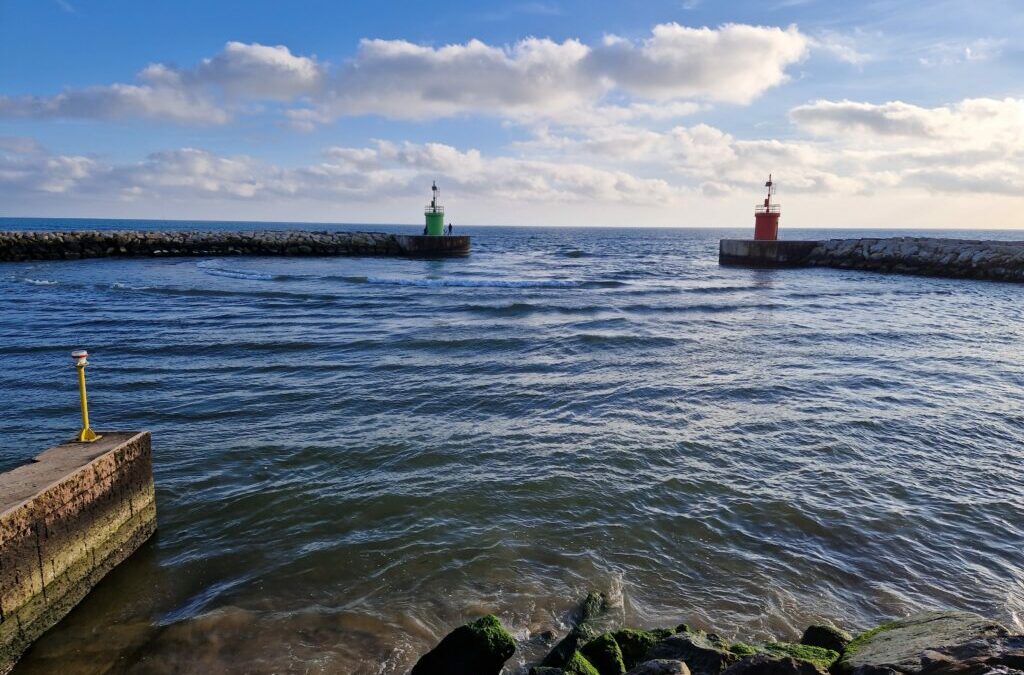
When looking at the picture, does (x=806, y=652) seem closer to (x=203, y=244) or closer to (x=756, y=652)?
(x=756, y=652)

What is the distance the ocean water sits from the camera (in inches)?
184

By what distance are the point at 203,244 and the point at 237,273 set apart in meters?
15.8

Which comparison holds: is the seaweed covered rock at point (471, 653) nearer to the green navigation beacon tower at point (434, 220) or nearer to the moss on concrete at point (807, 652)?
the moss on concrete at point (807, 652)

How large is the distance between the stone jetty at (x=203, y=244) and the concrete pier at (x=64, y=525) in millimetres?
39989

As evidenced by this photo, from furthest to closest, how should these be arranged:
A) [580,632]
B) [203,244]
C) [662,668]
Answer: [203,244]
[580,632]
[662,668]

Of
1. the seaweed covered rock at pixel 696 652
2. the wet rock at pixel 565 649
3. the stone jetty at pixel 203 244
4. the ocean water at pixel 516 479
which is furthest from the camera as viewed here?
the stone jetty at pixel 203 244

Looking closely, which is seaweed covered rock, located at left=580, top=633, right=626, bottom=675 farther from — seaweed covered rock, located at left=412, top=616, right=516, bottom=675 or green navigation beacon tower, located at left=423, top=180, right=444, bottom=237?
green navigation beacon tower, located at left=423, top=180, right=444, bottom=237

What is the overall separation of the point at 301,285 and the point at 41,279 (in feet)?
38.4

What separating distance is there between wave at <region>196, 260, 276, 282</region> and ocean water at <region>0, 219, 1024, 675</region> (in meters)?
12.9

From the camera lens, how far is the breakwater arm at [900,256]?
32.4 m

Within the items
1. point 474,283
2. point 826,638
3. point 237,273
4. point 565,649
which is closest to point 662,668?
point 565,649

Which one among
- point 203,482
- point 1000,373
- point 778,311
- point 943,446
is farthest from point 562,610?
point 778,311

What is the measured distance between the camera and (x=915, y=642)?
3504mm

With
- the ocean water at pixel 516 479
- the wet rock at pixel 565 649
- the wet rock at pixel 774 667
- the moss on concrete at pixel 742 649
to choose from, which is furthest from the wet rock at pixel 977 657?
the wet rock at pixel 565 649
